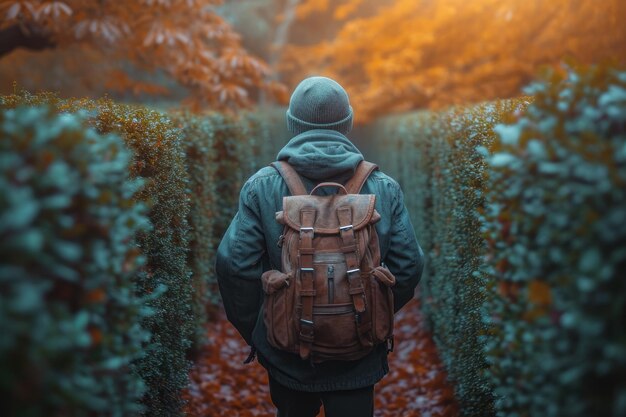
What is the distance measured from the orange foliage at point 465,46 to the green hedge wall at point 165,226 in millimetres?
6366

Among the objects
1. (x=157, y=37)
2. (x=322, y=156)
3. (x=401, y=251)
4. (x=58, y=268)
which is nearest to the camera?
(x=58, y=268)

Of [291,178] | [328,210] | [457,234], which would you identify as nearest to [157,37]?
[457,234]

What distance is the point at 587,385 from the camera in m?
1.61

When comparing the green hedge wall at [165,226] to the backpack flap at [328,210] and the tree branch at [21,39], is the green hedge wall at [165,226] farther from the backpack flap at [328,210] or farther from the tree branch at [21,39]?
the tree branch at [21,39]

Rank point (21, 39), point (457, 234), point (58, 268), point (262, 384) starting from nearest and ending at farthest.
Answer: point (58, 268)
point (457, 234)
point (262, 384)
point (21, 39)

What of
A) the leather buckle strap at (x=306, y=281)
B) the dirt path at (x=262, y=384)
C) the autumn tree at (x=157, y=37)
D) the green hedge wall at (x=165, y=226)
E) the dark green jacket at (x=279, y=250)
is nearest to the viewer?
the leather buckle strap at (x=306, y=281)

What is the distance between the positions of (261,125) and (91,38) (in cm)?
261

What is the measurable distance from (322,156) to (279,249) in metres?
0.46

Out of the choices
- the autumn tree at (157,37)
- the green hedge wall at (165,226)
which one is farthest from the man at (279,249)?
the autumn tree at (157,37)

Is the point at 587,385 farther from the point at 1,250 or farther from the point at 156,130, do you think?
the point at 156,130

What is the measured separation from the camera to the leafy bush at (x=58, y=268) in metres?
1.32

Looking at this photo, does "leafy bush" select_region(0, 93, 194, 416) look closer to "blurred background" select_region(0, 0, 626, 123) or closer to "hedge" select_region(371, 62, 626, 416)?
"blurred background" select_region(0, 0, 626, 123)

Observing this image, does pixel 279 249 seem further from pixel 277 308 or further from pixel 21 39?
pixel 21 39

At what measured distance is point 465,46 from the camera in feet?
43.7
